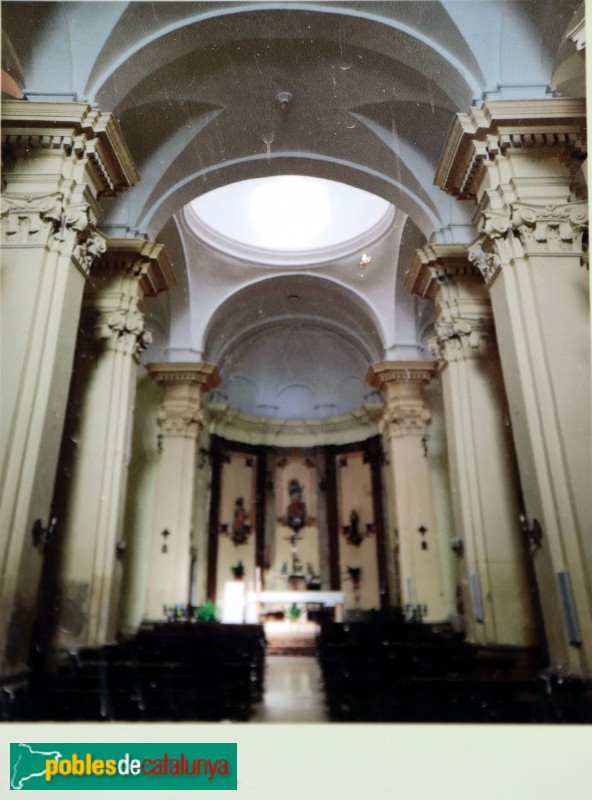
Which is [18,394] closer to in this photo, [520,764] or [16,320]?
[16,320]

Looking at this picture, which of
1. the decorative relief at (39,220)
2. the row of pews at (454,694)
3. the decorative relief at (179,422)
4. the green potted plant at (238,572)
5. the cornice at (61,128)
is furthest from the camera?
the green potted plant at (238,572)

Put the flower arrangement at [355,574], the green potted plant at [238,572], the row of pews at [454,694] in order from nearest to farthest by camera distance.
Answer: the row of pews at [454,694] < the green potted plant at [238,572] < the flower arrangement at [355,574]

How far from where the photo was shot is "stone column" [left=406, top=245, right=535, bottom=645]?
18.5ft

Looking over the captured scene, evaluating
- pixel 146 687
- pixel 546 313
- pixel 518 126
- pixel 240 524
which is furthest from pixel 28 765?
pixel 240 524

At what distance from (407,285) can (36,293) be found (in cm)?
483

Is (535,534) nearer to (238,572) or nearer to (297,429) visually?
(238,572)

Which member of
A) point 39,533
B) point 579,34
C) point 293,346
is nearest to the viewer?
point 579,34

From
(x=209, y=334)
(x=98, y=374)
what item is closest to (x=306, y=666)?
(x=98, y=374)

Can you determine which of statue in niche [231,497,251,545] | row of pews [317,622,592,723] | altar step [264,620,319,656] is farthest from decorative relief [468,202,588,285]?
statue in niche [231,497,251,545]

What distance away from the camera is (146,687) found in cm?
340

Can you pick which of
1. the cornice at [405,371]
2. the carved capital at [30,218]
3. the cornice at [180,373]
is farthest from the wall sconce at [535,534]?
the cornice at [180,373]

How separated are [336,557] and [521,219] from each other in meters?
10.9

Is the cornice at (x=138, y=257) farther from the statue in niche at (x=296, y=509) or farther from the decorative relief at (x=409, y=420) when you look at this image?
the statue in niche at (x=296, y=509)

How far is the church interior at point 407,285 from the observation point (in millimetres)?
3850
